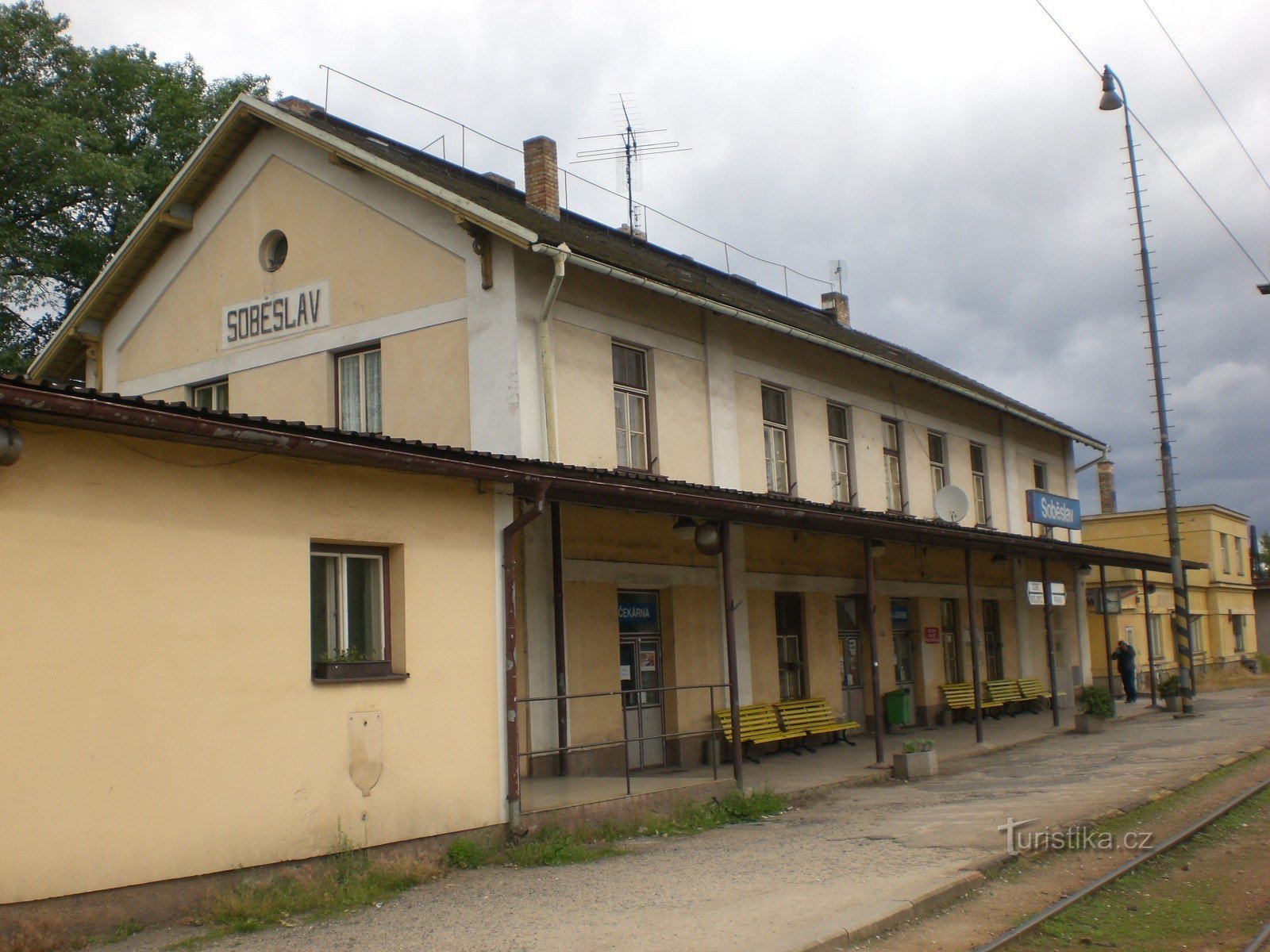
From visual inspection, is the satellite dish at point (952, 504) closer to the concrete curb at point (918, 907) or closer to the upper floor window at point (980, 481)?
the upper floor window at point (980, 481)

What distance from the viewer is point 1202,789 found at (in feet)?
42.4

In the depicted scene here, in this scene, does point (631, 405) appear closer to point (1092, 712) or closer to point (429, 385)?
point (429, 385)

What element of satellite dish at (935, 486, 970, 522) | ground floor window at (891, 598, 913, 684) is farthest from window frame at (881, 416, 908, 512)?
ground floor window at (891, 598, 913, 684)

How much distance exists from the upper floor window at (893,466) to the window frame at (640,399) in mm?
7308

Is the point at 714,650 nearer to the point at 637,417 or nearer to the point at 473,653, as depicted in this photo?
the point at 637,417

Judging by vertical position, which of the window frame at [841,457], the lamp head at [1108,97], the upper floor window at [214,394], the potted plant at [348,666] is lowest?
the potted plant at [348,666]

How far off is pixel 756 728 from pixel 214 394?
891 cm

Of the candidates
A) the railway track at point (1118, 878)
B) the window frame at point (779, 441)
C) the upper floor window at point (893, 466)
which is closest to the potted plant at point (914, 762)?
the railway track at point (1118, 878)

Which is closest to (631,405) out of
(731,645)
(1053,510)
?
(731,645)

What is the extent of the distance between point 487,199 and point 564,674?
653 cm

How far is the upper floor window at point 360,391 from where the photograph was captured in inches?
597

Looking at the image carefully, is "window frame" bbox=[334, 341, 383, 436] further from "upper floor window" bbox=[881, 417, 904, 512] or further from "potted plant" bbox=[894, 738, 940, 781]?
"upper floor window" bbox=[881, 417, 904, 512]

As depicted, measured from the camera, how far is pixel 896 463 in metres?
22.0

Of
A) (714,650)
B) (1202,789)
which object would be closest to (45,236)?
(714,650)
